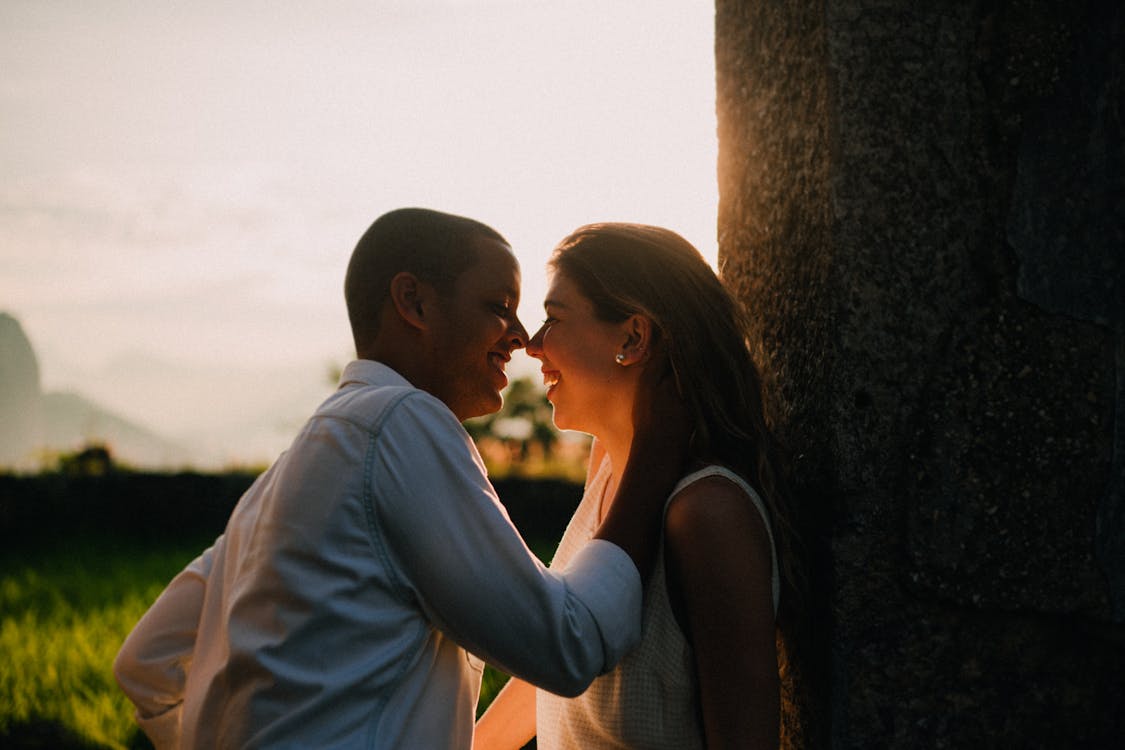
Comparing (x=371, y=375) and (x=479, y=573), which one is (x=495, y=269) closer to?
(x=371, y=375)

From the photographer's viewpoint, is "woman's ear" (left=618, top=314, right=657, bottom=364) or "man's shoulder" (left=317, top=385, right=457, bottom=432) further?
"woman's ear" (left=618, top=314, right=657, bottom=364)

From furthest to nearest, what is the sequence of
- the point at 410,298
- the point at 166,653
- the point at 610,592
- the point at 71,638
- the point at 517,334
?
the point at 71,638 → the point at 517,334 → the point at 410,298 → the point at 166,653 → the point at 610,592

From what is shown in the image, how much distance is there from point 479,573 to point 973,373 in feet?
3.55

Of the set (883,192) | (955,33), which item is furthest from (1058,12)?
(883,192)

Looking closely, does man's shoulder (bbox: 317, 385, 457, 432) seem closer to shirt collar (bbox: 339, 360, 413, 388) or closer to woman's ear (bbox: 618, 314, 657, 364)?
shirt collar (bbox: 339, 360, 413, 388)

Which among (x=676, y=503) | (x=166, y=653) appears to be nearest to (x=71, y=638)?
(x=166, y=653)

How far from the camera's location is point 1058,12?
1906mm

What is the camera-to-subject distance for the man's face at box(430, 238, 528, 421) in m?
2.27

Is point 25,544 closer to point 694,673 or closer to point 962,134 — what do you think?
point 694,673

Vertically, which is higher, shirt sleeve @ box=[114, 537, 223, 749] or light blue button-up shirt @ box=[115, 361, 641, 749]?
light blue button-up shirt @ box=[115, 361, 641, 749]

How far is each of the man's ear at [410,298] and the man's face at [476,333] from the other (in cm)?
4

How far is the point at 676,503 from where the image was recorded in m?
2.04

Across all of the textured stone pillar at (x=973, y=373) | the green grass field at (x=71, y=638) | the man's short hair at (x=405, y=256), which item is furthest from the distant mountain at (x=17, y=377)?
the textured stone pillar at (x=973, y=373)

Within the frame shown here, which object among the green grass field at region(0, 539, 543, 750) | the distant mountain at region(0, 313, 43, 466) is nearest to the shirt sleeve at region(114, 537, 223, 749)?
the green grass field at region(0, 539, 543, 750)
